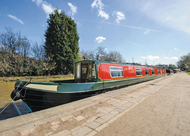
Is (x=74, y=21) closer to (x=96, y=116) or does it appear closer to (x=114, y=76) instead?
(x=114, y=76)

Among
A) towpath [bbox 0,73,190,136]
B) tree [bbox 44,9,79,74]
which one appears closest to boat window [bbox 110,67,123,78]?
towpath [bbox 0,73,190,136]

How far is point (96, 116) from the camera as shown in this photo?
2807mm

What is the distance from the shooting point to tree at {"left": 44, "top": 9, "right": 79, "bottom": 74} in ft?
56.3

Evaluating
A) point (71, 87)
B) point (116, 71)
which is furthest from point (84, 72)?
point (71, 87)

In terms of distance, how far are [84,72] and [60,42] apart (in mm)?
12805

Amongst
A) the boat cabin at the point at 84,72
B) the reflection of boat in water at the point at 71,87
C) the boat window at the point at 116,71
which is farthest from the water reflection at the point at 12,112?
the boat window at the point at 116,71

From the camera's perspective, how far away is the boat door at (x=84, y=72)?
6.74 m

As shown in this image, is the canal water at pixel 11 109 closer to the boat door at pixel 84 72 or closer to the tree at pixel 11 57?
the boat door at pixel 84 72

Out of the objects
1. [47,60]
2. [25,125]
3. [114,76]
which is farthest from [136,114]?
[47,60]

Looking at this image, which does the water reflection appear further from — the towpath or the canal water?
the towpath

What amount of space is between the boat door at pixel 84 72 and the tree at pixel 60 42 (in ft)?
37.7

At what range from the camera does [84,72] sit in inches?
281

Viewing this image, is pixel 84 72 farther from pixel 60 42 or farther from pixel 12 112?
pixel 60 42

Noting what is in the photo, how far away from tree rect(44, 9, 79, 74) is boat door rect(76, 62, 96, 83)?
11484mm
